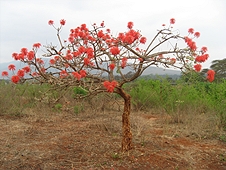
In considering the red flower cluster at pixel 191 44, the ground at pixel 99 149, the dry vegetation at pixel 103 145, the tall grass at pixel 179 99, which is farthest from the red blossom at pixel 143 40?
the tall grass at pixel 179 99

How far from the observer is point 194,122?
6.60 metres

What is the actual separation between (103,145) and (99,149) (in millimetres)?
240

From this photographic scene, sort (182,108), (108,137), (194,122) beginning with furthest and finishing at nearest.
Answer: (182,108) → (194,122) → (108,137)

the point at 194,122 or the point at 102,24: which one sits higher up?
the point at 102,24

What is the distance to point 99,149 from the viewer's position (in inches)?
181

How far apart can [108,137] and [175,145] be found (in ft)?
4.64

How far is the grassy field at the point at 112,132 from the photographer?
4.02 meters

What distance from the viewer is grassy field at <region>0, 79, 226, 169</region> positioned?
4.02 meters

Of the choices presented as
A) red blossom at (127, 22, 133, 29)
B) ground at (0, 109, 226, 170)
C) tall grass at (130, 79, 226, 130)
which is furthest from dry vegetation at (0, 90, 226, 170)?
red blossom at (127, 22, 133, 29)

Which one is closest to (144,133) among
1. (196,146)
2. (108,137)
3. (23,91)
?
(108,137)

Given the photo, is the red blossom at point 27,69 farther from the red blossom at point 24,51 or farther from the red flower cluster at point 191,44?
the red flower cluster at point 191,44

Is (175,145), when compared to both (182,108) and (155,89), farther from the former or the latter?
(155,89)

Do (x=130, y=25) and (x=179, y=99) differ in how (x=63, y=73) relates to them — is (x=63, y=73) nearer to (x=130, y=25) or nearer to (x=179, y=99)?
(x=130, y=25)

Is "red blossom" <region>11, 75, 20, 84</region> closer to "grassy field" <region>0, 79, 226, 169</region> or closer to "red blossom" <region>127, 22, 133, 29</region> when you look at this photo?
"grassy field" <region>0, 79, 226, 169</region>
